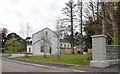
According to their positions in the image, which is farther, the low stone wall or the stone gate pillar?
the low stone wall

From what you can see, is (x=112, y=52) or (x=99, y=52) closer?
(x=99, y=52)

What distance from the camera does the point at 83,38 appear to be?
53.9 meters

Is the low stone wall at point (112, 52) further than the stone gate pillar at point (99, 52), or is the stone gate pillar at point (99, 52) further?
the low stone wall at point (112, 52)

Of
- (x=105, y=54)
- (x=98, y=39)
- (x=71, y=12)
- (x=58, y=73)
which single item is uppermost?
(x=71, y=12)

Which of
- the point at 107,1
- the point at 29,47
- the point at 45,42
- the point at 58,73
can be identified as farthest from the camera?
the point at 29,47

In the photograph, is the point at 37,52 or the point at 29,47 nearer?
the point at 37,52

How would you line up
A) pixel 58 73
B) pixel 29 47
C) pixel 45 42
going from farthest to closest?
pixel 29 47 < pixel 45 42 < pixel 58 73

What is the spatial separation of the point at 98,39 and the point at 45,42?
70.5ft

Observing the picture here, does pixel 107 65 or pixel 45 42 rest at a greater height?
pixel 45 42

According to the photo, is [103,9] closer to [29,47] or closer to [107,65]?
[107,65]

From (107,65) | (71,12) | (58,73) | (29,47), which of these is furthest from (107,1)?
(29,47)

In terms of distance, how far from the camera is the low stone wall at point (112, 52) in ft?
61.8

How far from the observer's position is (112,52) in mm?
19453

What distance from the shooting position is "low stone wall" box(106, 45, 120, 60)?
18827 mm
